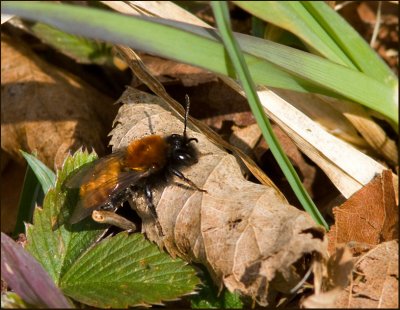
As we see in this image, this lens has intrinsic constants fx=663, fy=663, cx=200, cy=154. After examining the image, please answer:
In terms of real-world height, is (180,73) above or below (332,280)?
above

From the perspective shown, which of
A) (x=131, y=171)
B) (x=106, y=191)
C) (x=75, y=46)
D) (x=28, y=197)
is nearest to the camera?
(x=106, y=191)

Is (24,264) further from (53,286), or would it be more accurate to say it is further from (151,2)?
(151,2)

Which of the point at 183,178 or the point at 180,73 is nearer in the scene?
the point at 183,178

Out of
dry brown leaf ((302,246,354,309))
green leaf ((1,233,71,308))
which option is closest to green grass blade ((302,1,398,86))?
dry brown leaf ((302,246,354,309))

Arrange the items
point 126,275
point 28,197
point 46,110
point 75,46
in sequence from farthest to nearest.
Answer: point 75,46 → point 46,110 → point 28,197 → point 126,275

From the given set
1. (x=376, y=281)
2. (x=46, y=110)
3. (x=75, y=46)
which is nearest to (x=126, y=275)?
(x=376, y=281)

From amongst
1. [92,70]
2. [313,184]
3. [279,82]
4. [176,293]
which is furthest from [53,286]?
[92,70]

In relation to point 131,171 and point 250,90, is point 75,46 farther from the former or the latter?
point 250,90

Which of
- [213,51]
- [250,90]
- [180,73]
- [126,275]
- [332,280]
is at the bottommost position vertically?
[126,275]
